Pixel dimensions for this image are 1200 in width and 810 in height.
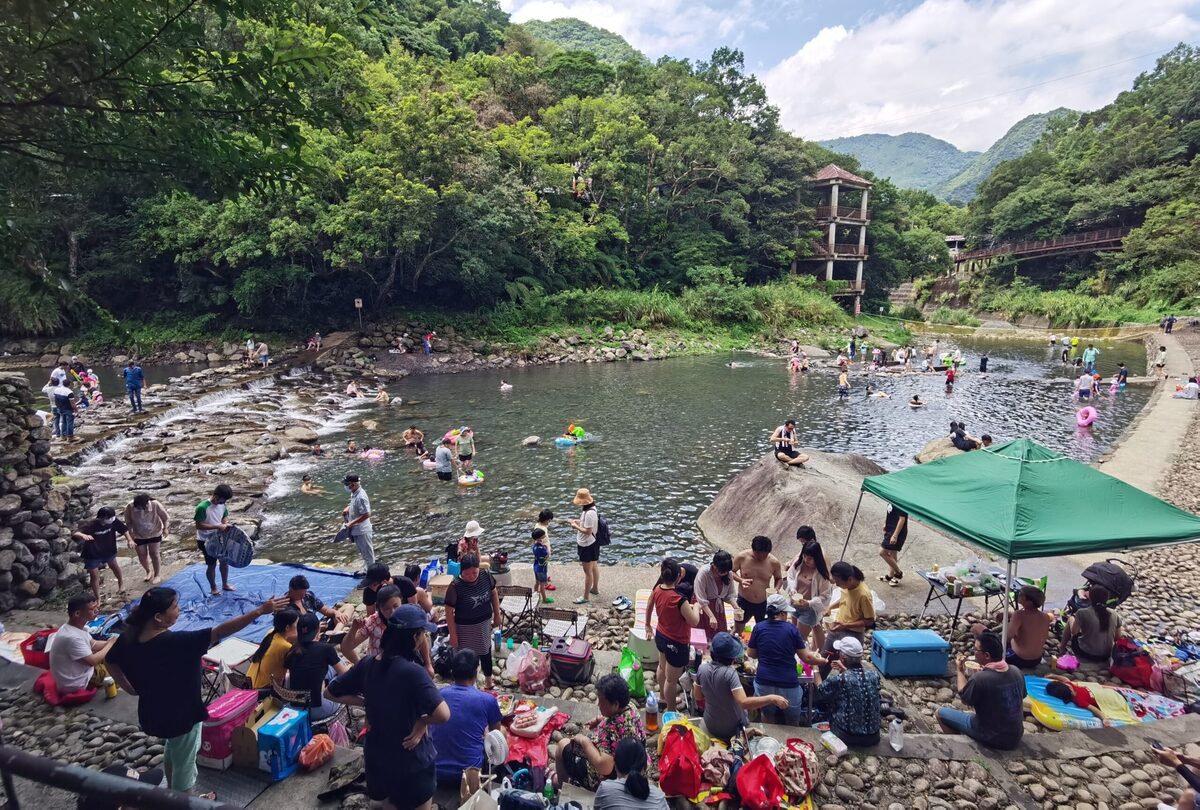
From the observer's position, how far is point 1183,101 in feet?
188

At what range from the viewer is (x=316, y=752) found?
533cm

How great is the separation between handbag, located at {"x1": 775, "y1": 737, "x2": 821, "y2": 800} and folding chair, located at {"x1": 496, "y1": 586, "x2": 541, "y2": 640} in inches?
159

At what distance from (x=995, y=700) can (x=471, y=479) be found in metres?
12.9

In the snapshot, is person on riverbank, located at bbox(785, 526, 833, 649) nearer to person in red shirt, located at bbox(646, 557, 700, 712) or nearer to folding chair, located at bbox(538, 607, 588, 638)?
person in red shirt, located at bbox(646, 557, 700, 712)

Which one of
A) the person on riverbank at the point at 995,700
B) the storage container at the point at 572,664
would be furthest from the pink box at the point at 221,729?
the person on riverbank at the point at 995,700

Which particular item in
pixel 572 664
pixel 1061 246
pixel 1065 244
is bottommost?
pixel 572 664

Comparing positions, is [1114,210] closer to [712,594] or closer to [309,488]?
[712,594]

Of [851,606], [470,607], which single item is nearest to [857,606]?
[851,606]

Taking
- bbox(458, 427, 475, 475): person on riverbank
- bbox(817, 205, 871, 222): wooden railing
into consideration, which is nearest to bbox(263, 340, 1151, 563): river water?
bbox(458, 427, 475, 475): person on riverbank

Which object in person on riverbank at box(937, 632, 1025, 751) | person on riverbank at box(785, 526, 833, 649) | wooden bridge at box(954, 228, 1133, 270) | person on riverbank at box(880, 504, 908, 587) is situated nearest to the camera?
person on riverbank at box(937, 632, 1025, 751)

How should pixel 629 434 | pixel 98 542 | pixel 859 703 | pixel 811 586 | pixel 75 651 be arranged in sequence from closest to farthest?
pixel 859 703 < pixel 75 651 < pixel 811 586 < pixel 98 542 < pixel 629 434

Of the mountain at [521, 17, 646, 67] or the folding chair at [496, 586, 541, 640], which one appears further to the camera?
the mountain at [521, 17, 646, 67]

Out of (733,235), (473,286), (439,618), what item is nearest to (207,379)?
(473,286)

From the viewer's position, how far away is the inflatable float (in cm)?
1630
